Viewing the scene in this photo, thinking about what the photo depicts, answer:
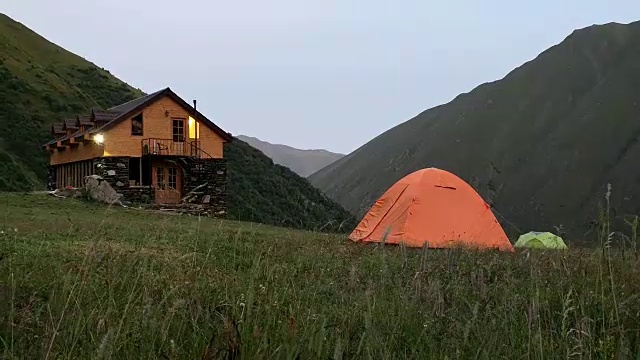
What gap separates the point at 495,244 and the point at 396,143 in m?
161

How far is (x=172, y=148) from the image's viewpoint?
3369 centimetres

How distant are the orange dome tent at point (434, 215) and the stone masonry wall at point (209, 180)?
20.6 meters

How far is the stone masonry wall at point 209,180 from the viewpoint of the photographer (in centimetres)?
3391

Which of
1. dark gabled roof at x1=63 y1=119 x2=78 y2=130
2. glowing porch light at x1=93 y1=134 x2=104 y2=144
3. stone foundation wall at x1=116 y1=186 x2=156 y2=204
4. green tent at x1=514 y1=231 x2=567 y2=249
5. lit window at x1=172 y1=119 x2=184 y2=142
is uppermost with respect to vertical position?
dark gabled roof at x1=63 y1=119 x2=78 y2=130

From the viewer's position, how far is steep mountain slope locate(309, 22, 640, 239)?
107688 mm

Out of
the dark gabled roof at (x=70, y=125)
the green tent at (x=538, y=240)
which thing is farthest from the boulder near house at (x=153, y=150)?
the green tent at (x=538, y=240)

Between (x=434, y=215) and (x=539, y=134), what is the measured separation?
12955 centimetres

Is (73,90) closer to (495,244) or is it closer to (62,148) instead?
(62,148)

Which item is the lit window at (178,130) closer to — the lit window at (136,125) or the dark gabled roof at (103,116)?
the lit window at (136,125)

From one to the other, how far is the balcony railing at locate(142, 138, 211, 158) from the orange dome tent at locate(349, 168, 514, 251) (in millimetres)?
21314

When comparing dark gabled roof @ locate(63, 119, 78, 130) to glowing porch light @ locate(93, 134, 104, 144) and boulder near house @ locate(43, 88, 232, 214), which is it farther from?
glowing porch light @ locate(93, 134, 104, 144)

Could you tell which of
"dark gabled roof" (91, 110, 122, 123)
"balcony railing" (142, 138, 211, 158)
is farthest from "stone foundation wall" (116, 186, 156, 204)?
"dark gabled roof" (91, 110, 122, 123)

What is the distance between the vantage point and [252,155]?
54531 millimetres

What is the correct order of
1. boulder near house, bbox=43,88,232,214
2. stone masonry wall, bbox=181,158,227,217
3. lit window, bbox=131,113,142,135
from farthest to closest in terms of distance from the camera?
1. stone masonry wall, bbox=181,158,227,217
2. lit window, bbox=131,113,142,135
3. boulder near house, bbox=43,88,232,214
